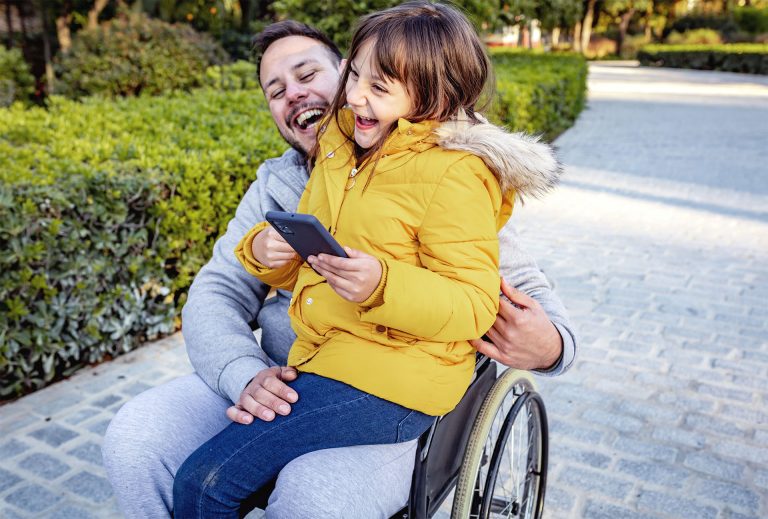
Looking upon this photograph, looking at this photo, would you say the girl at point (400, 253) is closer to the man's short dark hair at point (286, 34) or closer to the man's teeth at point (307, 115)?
the man's teeth at point (307, 115)

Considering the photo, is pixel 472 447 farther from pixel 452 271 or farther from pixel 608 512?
pixel 608 512

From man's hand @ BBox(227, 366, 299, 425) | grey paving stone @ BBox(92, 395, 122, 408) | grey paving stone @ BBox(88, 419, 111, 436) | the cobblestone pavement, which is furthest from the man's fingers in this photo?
grey paving stone @ BBox(92, 395, 122, 408)

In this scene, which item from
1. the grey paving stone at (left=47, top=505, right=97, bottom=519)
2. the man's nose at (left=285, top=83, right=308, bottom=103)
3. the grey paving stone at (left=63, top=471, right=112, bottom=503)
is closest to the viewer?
the man's nose at (left=285, top=83, right=308, bottom=103)

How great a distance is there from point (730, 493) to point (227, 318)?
2173 millimetres

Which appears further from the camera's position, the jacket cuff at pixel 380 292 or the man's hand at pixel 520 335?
the man's hand at pixel 520 335

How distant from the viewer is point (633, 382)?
3.93 m

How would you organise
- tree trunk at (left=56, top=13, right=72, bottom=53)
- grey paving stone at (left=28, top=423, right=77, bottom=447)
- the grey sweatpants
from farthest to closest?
tree trunk at (left=56, top=13, right=72, bottom=53) < grey paving stone at (left=28, top=423, right=77, bottom=447) < the grey sweatpants

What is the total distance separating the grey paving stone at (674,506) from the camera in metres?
2.84

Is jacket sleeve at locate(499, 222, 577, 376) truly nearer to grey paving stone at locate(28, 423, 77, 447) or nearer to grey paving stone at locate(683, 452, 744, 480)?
→ grey paving stone at locate(683, 452, 744, 480)

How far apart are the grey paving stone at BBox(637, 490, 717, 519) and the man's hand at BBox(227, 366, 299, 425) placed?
71.7 inches

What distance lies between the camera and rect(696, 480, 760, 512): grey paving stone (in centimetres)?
289

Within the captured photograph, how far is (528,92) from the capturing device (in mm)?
10094

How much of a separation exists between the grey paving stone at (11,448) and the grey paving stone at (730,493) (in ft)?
9.50

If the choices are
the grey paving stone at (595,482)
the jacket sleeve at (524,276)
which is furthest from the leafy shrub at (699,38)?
the jacket sleeve at (524,276)
